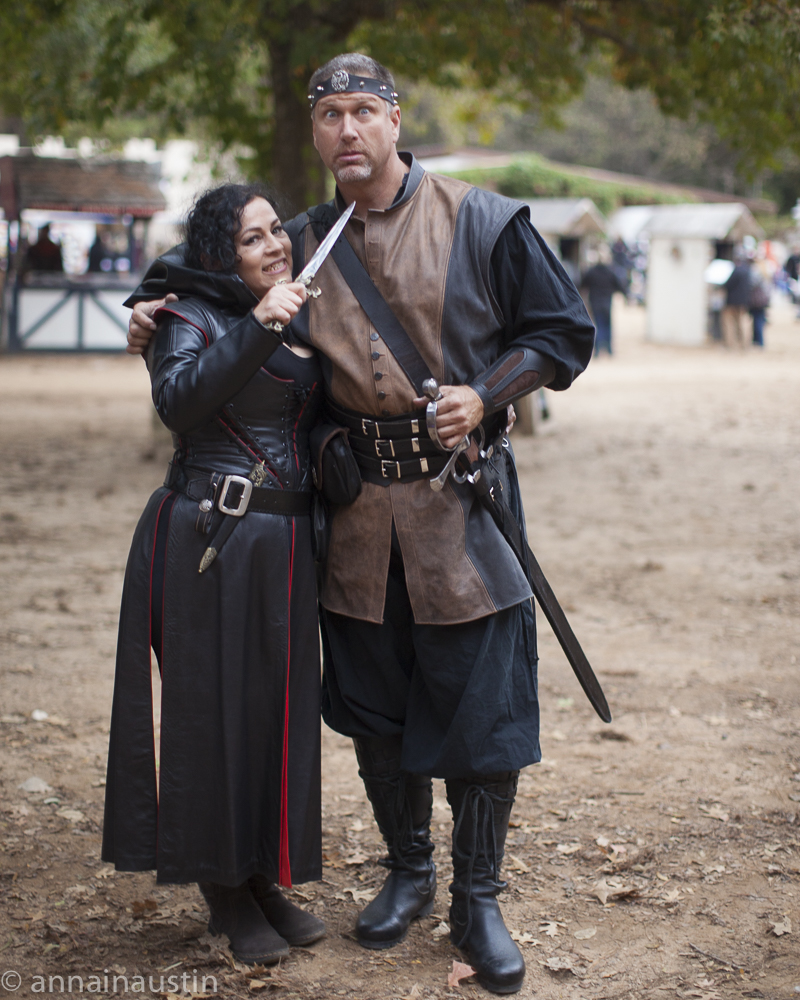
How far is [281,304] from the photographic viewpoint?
2.38 metres

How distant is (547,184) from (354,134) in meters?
35.0

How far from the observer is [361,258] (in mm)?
2686

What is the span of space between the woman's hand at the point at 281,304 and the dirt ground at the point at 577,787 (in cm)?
159

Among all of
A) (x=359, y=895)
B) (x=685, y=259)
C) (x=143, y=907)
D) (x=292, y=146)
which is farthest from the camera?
(x=685, y=259)

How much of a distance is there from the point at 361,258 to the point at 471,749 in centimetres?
123

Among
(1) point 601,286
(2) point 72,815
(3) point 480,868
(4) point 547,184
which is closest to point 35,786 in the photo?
(2) point 72,815

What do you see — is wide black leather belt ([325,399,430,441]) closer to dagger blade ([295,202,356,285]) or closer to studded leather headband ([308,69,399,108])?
dagger blade ([295,202,356,285])

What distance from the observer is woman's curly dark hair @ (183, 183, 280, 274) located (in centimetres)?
258

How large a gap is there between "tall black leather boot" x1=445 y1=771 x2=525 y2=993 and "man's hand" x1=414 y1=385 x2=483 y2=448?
858mm

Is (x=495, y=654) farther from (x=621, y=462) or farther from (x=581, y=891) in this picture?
(x=621, y=462)

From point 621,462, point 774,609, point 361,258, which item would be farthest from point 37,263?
point 361,258

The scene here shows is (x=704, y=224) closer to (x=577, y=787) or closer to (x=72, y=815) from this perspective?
(x=577, y=787)

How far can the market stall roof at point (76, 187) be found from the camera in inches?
723

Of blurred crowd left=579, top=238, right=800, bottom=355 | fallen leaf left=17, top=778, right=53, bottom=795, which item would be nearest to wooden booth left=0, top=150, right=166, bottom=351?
blurred crowd left=579, top=238, right=800, bottom=355
